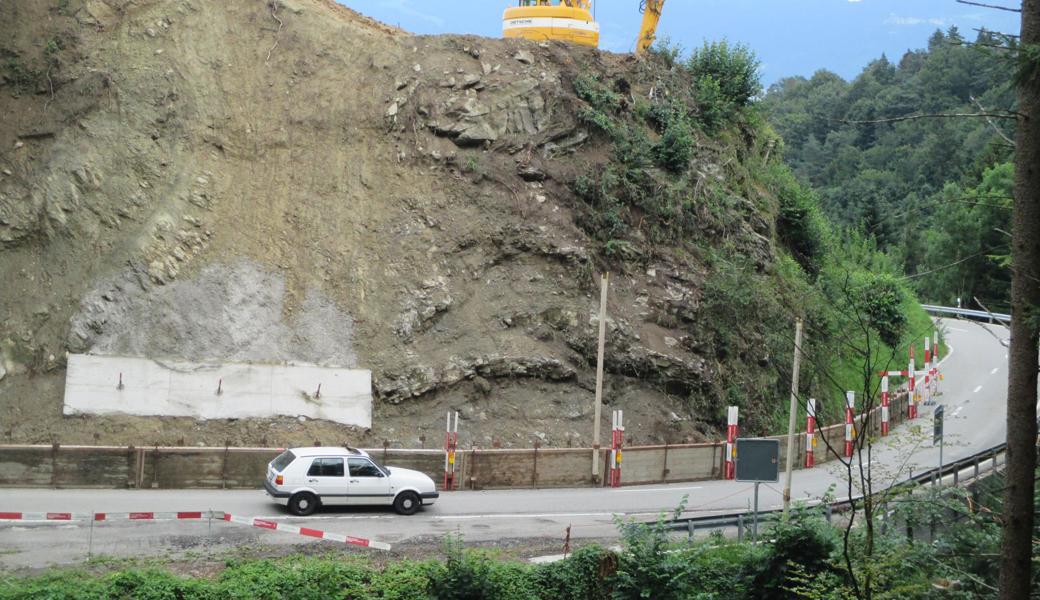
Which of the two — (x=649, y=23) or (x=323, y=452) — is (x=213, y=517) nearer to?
(x=323, y=452)

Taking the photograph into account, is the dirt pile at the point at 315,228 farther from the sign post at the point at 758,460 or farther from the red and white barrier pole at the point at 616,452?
the sign post at the point at 758,460

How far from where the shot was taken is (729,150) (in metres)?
42.7

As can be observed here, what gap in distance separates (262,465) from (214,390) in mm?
3940

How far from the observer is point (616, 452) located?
28.4 m

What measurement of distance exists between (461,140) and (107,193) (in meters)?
11.7

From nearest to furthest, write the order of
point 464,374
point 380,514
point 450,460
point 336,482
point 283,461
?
point 336,482 < point 283,461 < point 380,514 < point 450,460 < point 464,374

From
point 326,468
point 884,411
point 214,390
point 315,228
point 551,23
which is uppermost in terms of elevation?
point 551,23

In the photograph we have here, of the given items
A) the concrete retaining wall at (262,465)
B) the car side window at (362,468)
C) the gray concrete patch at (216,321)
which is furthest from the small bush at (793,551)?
the gray concrete patch at (216,321)

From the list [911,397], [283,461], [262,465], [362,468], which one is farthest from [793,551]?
[911,397]

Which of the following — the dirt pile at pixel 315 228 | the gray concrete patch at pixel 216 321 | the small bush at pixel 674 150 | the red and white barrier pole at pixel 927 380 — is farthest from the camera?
the red and white barrier pole at pixel 927 380

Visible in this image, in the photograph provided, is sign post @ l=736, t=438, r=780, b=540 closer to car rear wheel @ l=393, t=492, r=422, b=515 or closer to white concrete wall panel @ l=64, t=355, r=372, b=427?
car rear wheel @ l=393, t=492, r=422, b=515

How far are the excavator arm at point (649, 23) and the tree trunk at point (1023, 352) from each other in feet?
115

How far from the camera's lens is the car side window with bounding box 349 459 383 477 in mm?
22781

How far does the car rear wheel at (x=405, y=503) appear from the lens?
76.0 feet
